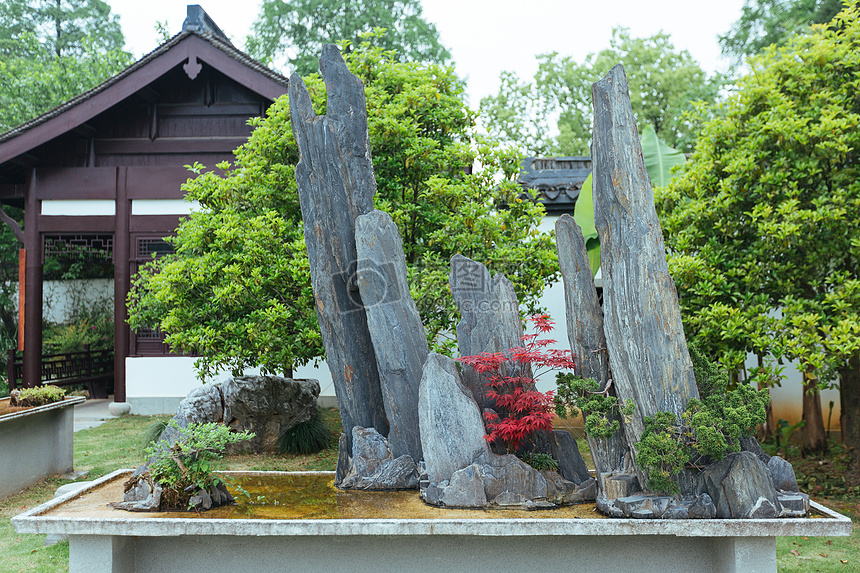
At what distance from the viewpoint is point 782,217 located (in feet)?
21.9

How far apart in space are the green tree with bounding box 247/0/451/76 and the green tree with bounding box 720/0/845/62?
8.76 meters

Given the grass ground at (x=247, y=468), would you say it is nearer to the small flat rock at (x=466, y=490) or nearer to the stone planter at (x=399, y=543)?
the stone planter at (x=399, y=543)

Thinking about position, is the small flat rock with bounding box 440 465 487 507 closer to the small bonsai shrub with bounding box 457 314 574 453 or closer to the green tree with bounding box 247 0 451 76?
the small bonsai shrub with bounding box 457 314 574 453

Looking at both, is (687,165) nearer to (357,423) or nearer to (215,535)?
(357,423)

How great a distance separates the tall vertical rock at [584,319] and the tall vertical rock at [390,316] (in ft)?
4.40

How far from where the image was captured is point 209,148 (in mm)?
12844

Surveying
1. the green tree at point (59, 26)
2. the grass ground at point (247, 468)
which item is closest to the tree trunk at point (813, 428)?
the grass ground at point (247, 468)

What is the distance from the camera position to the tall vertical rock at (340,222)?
5.86m

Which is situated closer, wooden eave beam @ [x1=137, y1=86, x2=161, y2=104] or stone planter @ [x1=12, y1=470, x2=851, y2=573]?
stone planter @ [x1=12, y1=470, x2=851, y2=573]

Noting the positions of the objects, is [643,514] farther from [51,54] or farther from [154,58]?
[51,54]

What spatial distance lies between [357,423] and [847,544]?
4.75 metres

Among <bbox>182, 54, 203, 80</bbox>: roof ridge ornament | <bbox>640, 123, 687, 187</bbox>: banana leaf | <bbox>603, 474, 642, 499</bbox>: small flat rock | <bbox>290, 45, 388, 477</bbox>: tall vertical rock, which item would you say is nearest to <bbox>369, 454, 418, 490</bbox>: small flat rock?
<bbox>290, 45, 388, 477</bbox>: tall vertical rock

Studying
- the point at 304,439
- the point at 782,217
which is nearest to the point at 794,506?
the point at 782,217

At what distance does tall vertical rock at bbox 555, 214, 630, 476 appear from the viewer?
4828 mm
